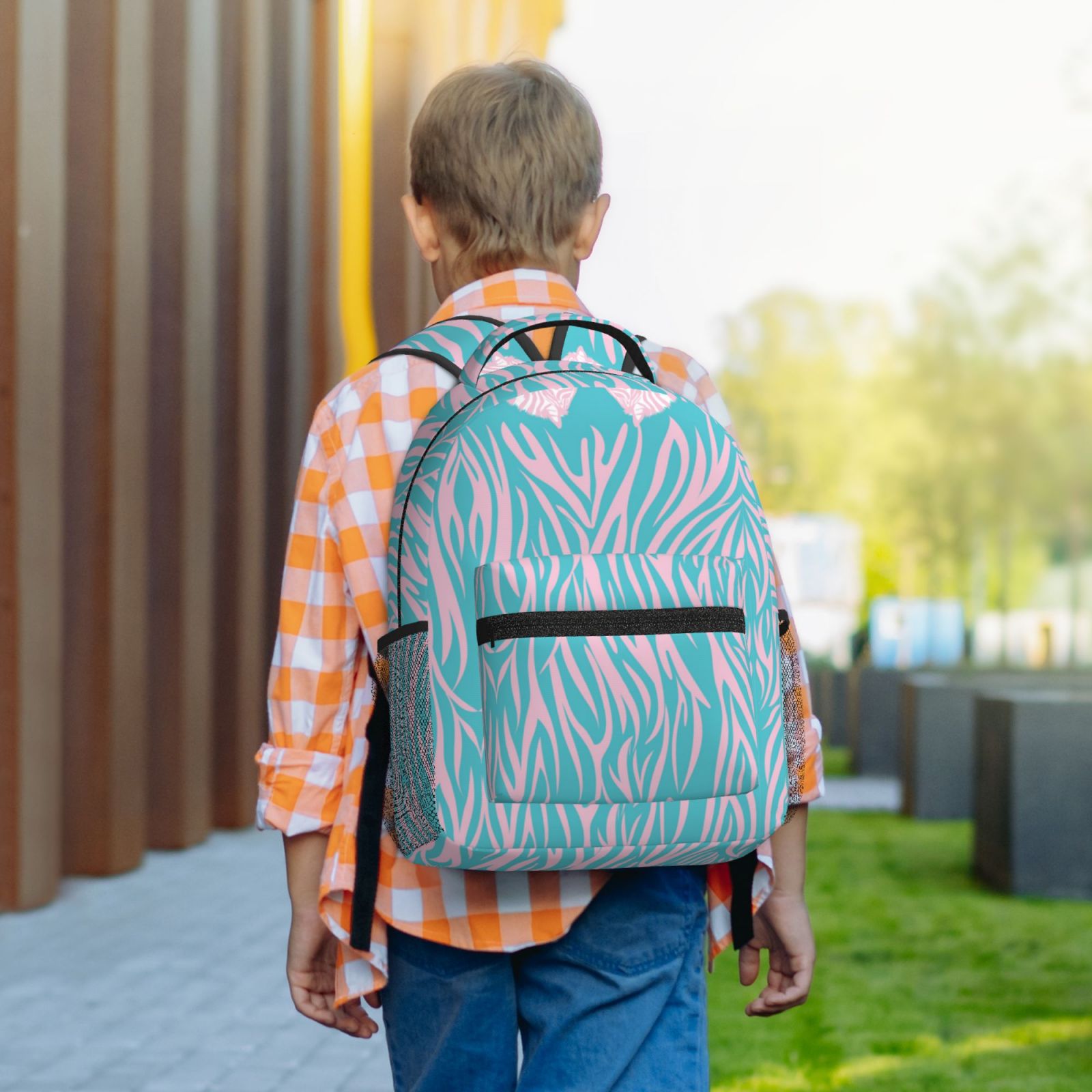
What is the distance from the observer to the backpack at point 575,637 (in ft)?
5.25

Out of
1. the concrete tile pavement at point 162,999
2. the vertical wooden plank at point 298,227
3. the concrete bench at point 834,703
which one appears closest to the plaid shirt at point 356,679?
the concrete tile pavement at point 162,999

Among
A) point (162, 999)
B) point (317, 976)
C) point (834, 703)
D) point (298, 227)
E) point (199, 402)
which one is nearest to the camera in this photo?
point (317, 976)

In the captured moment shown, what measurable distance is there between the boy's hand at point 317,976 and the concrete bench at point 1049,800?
6.82 metres

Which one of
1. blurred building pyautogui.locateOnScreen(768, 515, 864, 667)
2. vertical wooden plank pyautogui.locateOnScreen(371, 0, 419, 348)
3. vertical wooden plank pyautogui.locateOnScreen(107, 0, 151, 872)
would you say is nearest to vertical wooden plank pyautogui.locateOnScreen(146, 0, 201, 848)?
vertical wooden plank pyautogui.locateOnScreen(107, 0, 151, 872)

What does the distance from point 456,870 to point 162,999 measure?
389 centimetres

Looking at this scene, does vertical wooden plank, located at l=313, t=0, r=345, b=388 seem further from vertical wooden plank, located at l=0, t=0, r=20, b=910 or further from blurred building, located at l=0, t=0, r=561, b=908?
vertical wooden plank, located at l=0, t=0, r=20, b=910

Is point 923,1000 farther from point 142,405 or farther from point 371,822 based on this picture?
point 142,405

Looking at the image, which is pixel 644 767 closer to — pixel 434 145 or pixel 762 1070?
pixel 434 145

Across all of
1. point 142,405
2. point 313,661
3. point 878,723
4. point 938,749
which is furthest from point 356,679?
point 878,723

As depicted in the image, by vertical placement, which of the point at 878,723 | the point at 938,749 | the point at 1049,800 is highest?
the point at 1049,800

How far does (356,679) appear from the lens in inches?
74.0

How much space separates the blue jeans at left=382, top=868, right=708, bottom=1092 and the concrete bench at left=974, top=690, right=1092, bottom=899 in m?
6.78

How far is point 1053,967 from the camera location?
626 centimetres

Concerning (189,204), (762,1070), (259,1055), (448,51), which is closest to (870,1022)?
(762,1070)
